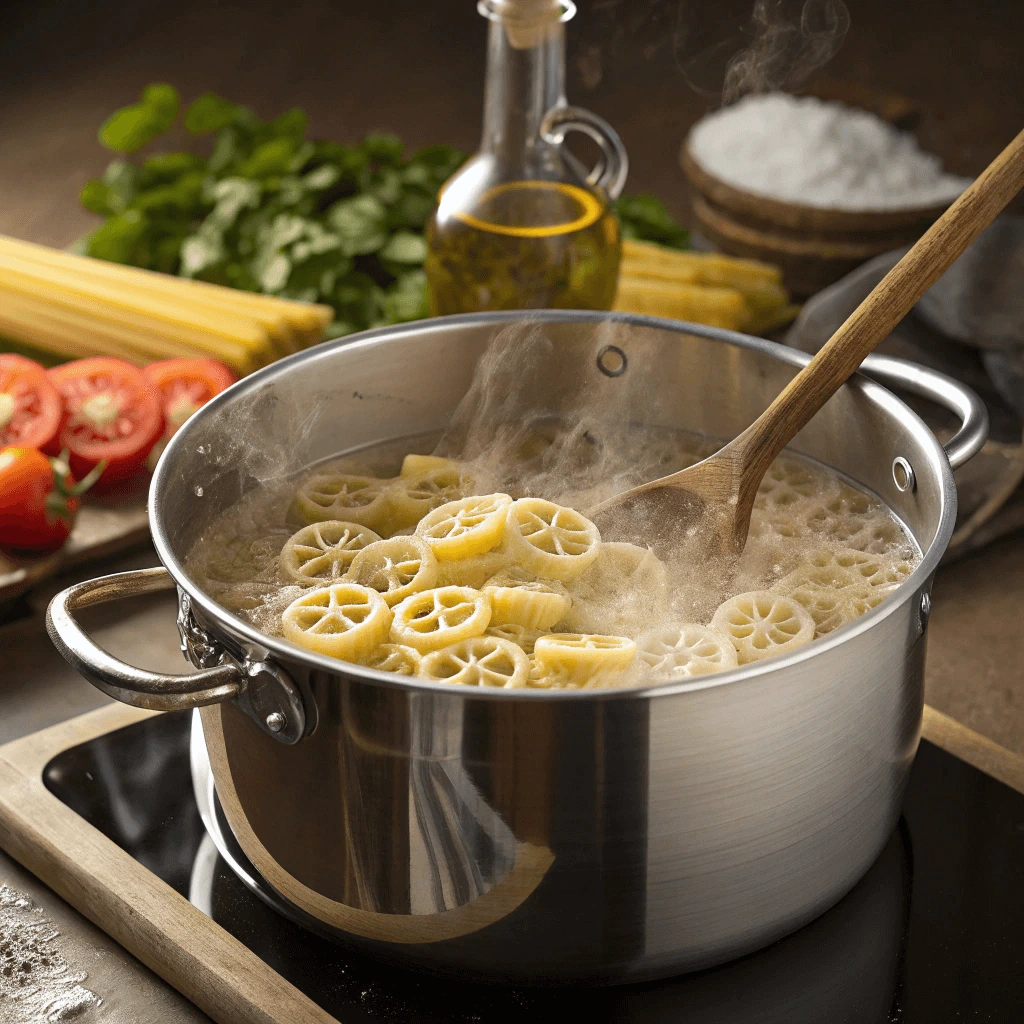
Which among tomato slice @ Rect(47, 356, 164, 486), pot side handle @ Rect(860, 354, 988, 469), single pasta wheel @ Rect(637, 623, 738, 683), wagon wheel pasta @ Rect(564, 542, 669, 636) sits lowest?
tomato slice @ Rect(47, 356, 164, 486)

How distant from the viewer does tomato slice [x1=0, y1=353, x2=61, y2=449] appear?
60.2 inches

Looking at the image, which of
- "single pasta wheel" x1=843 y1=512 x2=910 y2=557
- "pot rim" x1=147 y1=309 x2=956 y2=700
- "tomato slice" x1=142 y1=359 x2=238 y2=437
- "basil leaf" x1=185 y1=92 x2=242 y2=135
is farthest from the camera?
"basil leaf" x1=185 y1=92 x2=242 y2=135

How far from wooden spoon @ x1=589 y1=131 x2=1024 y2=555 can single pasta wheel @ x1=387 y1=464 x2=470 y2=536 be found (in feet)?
0.57

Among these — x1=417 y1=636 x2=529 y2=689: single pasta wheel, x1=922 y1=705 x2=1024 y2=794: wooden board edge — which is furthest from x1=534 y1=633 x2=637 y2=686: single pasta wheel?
x1=922 y1=705 x2=1024 y2=794: wooden board edge

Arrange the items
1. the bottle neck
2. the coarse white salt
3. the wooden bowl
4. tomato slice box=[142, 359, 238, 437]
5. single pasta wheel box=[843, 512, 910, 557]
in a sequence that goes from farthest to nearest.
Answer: the coarse white salt < the wooden bowl < tomato slice box=[142, 359, 238, 437] < the bottle neck < single pasta wheel box=[843, 512, 910, 557]

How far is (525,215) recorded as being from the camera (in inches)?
60.2

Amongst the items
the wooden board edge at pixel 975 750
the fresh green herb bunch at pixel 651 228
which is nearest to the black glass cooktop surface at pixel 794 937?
the wooden board edge at pixel 975 750

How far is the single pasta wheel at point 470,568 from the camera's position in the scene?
94 cm

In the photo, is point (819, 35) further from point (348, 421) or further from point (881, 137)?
point (881, 137)

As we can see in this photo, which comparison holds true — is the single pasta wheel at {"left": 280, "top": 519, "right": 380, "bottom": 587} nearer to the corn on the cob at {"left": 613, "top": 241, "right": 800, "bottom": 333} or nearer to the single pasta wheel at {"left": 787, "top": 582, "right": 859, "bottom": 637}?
A: the single pasta wheel at {"left": 787, "top": 582, "right": 859, "bottom": 637}

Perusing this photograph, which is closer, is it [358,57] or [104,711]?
[104,711]

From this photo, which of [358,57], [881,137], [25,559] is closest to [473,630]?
[25,559]

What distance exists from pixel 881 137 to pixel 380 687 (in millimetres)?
1796

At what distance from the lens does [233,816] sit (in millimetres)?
893
